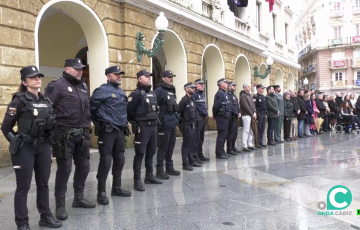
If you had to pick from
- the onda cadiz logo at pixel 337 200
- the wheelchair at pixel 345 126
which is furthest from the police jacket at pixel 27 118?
the wheelchair at pixel 345 126

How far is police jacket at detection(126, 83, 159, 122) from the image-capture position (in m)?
5.50

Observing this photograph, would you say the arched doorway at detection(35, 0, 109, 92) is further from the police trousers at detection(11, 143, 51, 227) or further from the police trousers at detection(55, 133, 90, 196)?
the police trousers at detection(11, 143, 51, 227)

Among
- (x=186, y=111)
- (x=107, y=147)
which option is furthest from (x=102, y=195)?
(x=186, y=111)

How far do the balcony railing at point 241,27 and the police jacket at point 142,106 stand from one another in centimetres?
1313

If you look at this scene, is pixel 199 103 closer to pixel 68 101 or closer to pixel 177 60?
pixel 68 101

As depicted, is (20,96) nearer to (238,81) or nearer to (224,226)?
(224,226)

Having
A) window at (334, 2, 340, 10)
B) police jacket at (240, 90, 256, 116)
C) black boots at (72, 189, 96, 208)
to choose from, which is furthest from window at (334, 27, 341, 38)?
black boots at (72, 189, 96, 208)

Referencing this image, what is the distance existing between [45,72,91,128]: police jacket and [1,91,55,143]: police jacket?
1.53ft

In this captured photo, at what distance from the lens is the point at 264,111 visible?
1044 cm

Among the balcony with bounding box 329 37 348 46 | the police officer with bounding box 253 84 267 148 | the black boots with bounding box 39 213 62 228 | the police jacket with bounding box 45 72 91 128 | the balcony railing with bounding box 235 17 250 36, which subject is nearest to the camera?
the black boots with bounding box 39 213 62 228

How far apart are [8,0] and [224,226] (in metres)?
6.92

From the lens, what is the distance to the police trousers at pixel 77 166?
423 cm

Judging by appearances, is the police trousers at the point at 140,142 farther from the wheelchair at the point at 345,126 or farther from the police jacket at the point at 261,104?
the wheelchair at the point at 345,126

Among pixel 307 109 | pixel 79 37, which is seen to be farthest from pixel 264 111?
pixel 79 37
